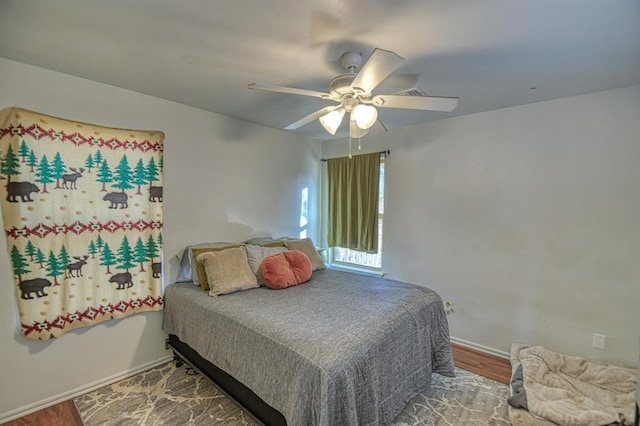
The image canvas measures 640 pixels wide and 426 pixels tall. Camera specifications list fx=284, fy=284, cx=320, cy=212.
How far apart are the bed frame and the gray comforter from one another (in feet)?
0.30

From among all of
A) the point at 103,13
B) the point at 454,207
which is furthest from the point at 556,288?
the point at 103,13

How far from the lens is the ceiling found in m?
1.41

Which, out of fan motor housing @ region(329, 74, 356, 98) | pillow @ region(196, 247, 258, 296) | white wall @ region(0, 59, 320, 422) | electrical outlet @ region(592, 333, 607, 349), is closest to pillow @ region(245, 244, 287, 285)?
pillow @ region(196, 247, 258, 296)

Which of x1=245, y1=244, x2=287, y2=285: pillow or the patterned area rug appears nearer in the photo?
the patterned area rug

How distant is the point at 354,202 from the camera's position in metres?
3.95

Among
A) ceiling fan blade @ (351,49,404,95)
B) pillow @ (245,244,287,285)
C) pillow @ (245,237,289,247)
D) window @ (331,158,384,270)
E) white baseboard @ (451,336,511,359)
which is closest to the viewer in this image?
ceiling fan blade @ (351,49,404,95)

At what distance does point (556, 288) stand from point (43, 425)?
4.16 m

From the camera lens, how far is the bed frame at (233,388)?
164 centimetres

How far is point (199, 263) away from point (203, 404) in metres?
1.09

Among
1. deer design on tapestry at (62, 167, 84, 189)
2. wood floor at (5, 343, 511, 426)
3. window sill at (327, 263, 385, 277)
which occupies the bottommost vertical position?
wood floor at (5, 343, 511, 426)

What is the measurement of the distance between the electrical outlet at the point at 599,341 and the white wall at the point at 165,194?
3226 millimetres

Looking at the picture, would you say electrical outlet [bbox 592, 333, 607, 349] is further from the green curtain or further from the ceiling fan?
the ceiling fan

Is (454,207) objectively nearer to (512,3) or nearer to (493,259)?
(493,259)

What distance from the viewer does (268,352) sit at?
63.8 inches
